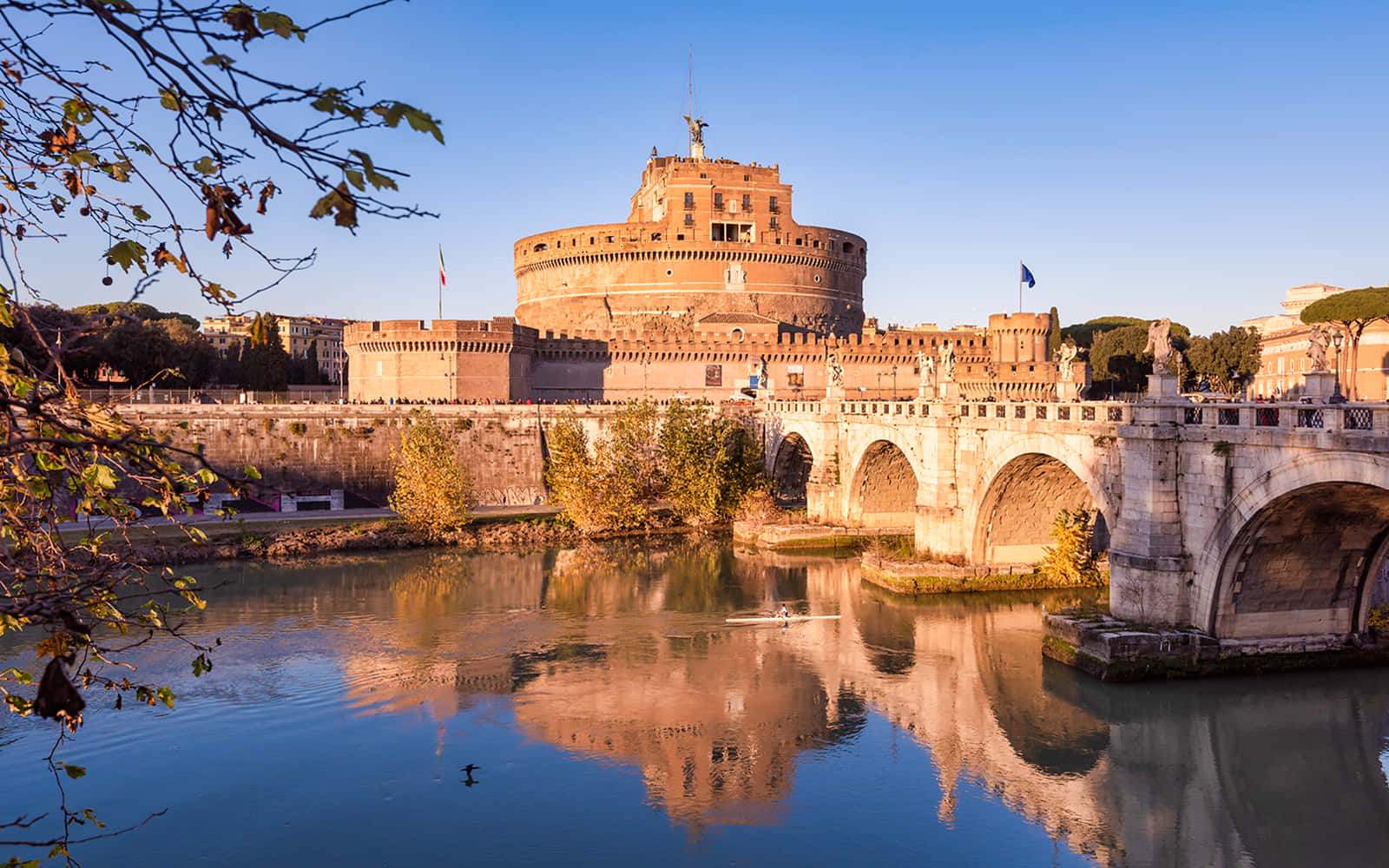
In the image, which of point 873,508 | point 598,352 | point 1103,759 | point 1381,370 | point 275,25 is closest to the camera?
point 275,25

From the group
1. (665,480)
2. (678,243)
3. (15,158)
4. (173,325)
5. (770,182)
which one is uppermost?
(770,182)

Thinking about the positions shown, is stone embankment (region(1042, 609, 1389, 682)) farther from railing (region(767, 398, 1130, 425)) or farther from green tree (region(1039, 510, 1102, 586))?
green tree (region(1039, 510, 1102, 586))

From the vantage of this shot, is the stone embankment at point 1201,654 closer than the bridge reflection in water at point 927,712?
No

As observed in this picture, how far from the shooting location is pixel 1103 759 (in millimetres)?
14195

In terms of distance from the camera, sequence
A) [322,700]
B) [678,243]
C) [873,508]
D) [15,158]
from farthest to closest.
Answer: [678,243], [873,508], [322,700], [15,158]

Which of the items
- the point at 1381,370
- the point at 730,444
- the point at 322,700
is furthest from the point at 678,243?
the point at 322,700

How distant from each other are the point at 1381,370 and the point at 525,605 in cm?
3196

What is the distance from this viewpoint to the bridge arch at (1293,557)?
1427 centimetres

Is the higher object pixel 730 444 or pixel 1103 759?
pixel 730 444

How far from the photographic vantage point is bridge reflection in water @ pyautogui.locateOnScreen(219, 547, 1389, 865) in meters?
12.6

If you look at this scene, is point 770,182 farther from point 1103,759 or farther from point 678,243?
point 1103,759

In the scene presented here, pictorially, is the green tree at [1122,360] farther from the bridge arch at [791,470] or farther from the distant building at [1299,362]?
the bridge arch at [791,470]

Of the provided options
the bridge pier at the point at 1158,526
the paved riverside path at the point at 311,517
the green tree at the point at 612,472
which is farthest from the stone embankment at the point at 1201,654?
the paved riverside path at the point at 311,517

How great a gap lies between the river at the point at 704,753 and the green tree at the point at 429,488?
11280mm
